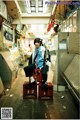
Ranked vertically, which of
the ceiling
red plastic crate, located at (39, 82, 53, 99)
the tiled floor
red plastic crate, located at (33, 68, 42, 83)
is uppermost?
the ceiling

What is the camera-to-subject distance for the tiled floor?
4.37m

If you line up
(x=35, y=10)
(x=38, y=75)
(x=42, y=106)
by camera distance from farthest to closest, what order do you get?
(x=35, y=10)
(x=38, y=75)
(x=42, y=106)

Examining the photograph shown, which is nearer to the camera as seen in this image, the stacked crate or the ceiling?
the stacked crate

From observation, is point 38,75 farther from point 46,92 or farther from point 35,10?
point 35,10

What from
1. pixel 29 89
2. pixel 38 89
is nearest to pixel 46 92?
pixel 38 89

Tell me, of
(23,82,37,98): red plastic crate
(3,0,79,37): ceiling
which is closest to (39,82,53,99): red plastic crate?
(23,82,37,98): red plastic crate

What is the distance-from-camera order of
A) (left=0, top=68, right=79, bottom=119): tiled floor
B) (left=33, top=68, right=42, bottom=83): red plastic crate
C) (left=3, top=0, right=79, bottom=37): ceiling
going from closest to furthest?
(left=0, top=68, right=79, bottom=119): tiled floor, (left=33, top=68, right=42, bottom=83): red plastic crate, (left=3, top=0, right=79, bottom=37): ceiling

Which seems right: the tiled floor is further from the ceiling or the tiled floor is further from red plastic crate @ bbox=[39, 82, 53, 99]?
the ceiling

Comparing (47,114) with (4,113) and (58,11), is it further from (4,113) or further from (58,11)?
(58,11)

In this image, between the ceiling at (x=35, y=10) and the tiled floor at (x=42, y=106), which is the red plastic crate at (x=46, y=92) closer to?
the tiled floor at (x=42, y=106)

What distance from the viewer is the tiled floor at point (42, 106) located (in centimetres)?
437

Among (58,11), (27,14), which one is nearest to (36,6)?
(58,11)

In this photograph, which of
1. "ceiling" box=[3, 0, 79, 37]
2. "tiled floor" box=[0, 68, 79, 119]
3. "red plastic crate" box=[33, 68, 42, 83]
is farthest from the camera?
"ceiling" box=[3, 0, 79, 37]

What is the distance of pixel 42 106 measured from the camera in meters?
5.06
